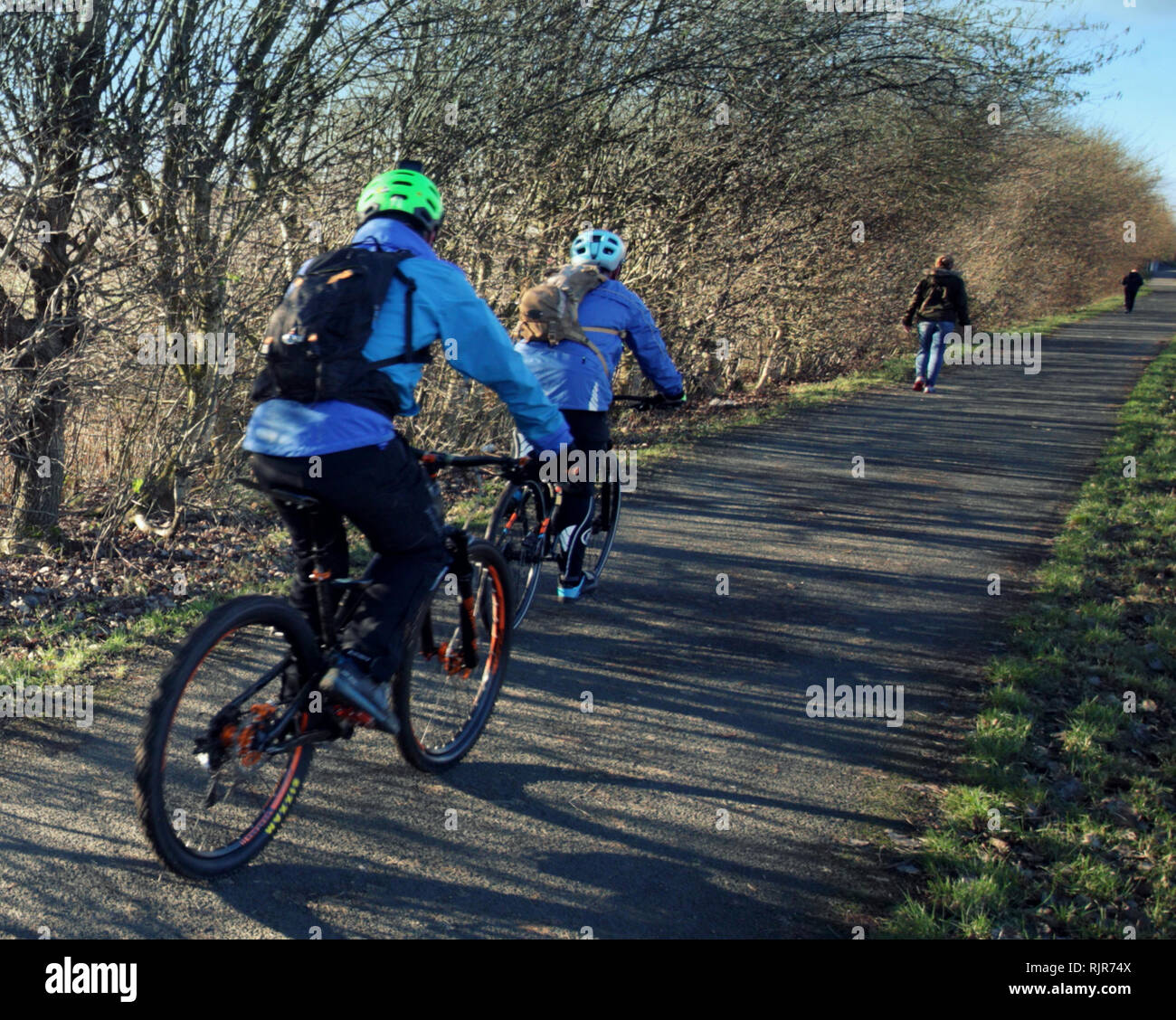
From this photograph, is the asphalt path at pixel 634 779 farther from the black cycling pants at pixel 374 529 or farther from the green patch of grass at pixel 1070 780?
the black cycling pants at pixel 374 529

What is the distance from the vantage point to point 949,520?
8477mm

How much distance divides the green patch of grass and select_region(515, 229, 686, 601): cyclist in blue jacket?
2322 millimetres

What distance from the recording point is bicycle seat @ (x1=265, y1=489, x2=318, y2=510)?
310 cm

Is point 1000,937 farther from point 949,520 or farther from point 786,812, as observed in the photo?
point 949,520

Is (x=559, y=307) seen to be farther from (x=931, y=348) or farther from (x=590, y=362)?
(x=931, y=348)

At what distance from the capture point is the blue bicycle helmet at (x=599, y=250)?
545 cm

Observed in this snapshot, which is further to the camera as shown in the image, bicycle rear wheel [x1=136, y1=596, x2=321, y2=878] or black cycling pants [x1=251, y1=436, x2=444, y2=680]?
black cycling pants [x1=251, y1=436, x2=444, y2=680]

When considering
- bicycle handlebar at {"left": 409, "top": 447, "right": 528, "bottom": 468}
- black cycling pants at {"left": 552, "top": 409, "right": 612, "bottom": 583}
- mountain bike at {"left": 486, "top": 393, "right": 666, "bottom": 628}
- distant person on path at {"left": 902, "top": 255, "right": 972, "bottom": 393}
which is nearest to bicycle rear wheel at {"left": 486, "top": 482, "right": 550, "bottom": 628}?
mountain bike at {"left": 486, "top": 393, "right": 666, "bottom": 628}

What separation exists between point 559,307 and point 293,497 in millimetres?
2483

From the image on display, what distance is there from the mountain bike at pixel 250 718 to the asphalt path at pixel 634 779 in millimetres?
171

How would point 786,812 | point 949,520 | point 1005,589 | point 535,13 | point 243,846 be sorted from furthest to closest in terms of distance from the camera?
point 535,13 < point 949,520 < point 1005,589 < point 786,812 < point 243,846

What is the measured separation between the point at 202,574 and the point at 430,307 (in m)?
4.33

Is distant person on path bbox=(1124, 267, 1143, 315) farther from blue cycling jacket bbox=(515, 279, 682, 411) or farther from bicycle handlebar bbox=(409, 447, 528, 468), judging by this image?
bicycle handlebar bbox=(409, 447, 528, 468)
